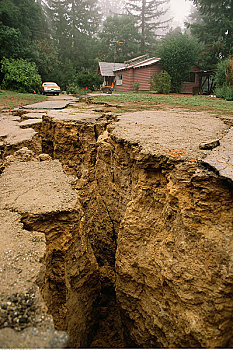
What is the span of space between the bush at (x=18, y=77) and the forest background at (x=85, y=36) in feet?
0.64

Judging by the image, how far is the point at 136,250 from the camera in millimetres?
2285

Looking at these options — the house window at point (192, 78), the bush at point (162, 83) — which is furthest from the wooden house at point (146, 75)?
the bush at point (162, 83)

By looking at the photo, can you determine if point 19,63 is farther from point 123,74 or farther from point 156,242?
point 156,242

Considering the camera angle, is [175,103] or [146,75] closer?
[175,103]

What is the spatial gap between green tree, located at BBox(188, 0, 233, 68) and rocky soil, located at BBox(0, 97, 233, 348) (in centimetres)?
2143

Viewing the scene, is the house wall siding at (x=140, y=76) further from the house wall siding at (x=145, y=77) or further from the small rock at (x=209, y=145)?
the small rock at (x=209, y=145)

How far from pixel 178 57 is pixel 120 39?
15729mm

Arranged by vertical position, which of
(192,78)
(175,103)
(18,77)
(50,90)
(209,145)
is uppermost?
(192,78)

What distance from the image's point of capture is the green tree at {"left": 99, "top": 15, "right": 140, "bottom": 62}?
99.7 feet

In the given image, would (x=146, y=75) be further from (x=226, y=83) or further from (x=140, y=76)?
(x=226, y=83)

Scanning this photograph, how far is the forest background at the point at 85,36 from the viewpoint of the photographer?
18.7 meters

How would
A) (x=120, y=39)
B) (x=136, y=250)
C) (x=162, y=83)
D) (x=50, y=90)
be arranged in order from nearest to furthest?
(x=136, y=250) < (x=162, y=83) < (x=50, y=90) < (x=120, y=39)

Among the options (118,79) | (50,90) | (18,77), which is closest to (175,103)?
(50,90)

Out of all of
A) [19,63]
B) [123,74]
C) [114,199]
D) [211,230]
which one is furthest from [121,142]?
[123,74]
